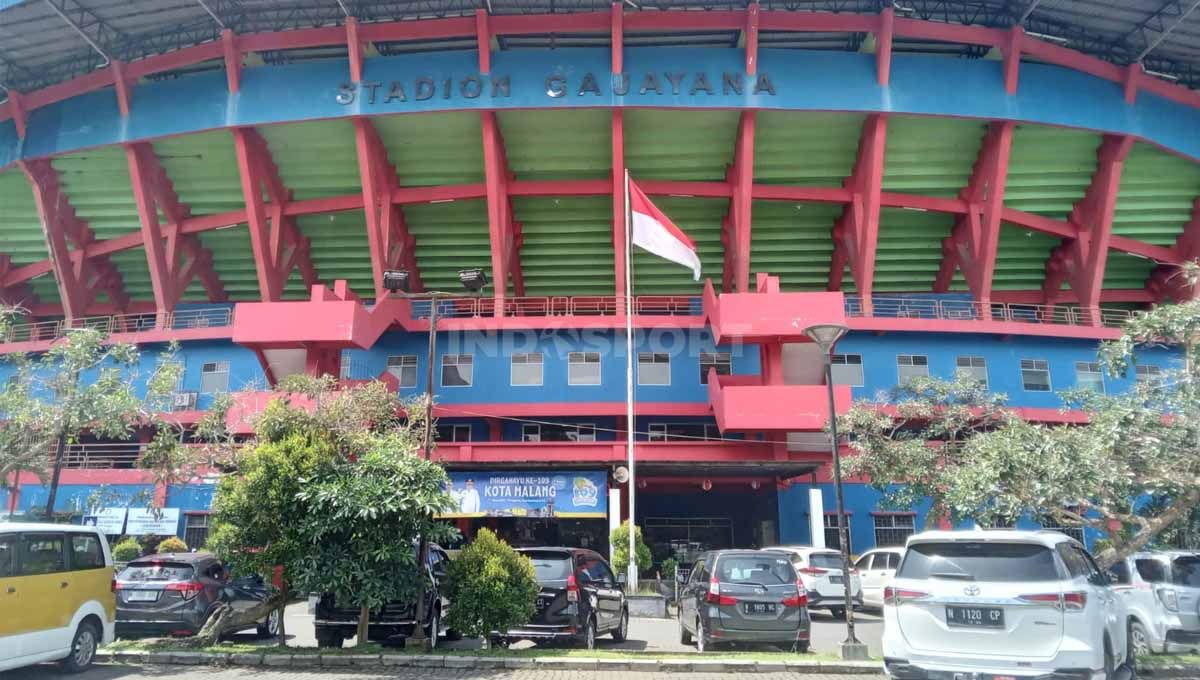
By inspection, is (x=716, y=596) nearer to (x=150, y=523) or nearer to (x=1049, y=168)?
(x=150, y=523)

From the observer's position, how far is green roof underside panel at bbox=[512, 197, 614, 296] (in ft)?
103

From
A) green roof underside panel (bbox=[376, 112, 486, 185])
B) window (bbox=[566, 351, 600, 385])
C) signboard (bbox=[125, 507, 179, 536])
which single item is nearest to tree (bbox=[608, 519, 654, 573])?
window (bbox=[566, 351, 600, 385])

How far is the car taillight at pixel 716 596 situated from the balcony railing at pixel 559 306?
18.4 metres

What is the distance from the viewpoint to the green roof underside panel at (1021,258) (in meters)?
32.7

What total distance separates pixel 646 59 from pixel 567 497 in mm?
15353

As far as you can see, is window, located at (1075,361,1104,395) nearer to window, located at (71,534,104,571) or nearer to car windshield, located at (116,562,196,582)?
car windshield, located at (116,562,196,582)

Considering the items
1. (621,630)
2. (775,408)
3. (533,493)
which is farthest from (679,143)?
(621,630)

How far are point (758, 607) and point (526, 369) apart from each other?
18.5 m

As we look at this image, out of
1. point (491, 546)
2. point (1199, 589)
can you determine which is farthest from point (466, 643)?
point (1199, 589)

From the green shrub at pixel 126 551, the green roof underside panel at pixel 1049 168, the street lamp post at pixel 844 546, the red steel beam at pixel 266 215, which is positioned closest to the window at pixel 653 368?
the red steel beam at pixel 266 215

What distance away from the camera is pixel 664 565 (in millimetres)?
22234

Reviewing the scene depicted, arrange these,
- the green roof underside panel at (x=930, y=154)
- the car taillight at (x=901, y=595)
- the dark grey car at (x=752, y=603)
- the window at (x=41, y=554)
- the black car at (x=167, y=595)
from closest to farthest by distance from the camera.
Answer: the car taillight at (x=901, y=595) → the window at (x=41, y=554) → the dark grey car at (x=752, y=603) → the black car at (x=167, y=595) → the green roof underside panel at (x=930, y=154)

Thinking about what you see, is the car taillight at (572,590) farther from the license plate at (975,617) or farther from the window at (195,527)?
the window at (195,527)

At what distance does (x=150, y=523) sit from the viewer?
26594 mm
